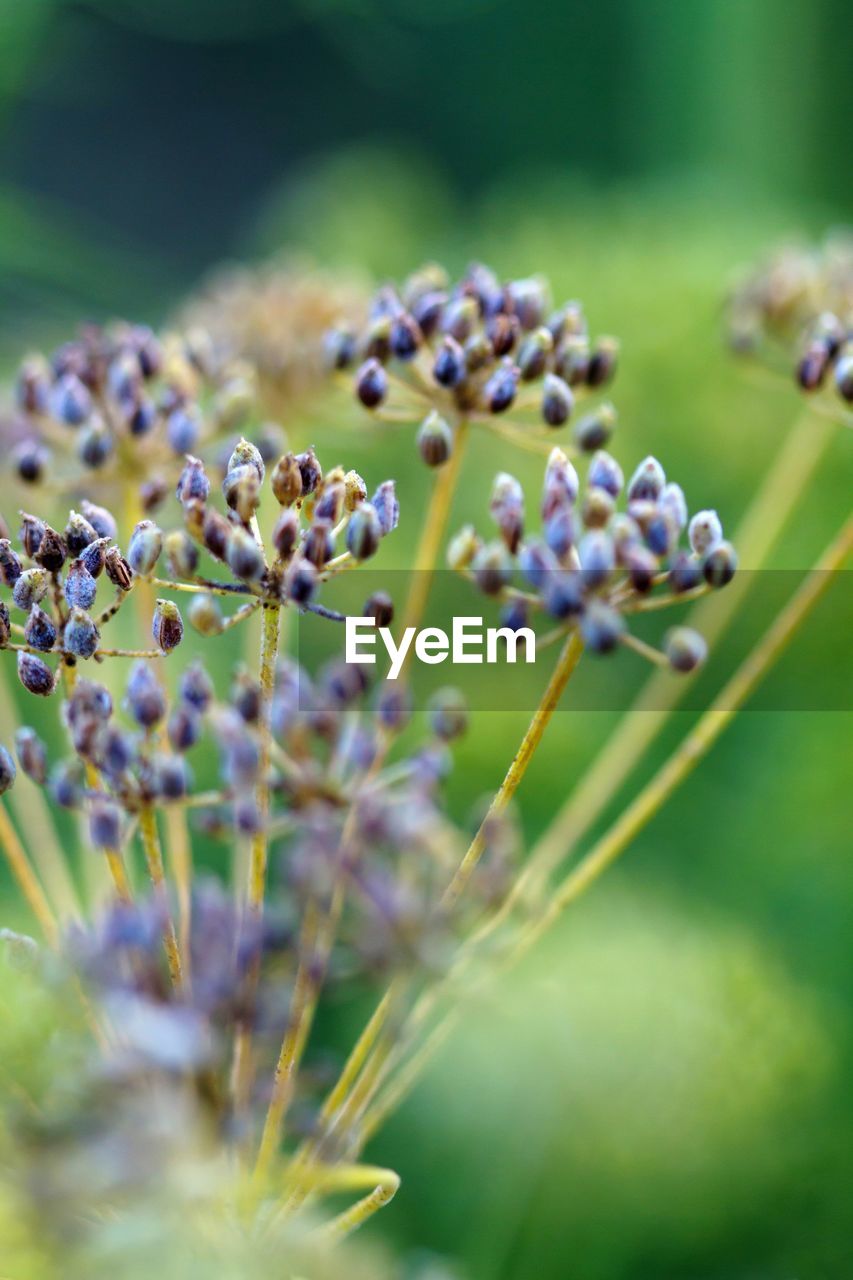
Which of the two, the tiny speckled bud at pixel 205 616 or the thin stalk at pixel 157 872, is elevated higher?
the tiny speckled bud at pixel 205 616

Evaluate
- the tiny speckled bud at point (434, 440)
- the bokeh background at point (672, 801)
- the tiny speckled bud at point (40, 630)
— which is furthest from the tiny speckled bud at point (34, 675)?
the bokeh background at point (672, 801)

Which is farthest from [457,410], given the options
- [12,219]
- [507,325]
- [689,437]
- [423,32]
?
[423,32]

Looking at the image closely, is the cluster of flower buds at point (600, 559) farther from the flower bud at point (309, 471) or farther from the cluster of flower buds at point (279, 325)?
the cluster of flower buds at point (279, 325)

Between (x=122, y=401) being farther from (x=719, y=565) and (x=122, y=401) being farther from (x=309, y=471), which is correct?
(x=719, y=565)

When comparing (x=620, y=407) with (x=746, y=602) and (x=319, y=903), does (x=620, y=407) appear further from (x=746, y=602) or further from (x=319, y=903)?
(x=319, y=903)

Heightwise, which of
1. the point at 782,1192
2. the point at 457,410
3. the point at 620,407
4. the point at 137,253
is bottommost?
the point at 137,253

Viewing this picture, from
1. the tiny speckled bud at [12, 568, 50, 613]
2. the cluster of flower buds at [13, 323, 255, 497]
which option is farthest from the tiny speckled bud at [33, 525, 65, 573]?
the cluster of flower buds at [13, 323, 255, 497]

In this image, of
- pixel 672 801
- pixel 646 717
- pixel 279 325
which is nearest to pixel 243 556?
pixel 646 717
